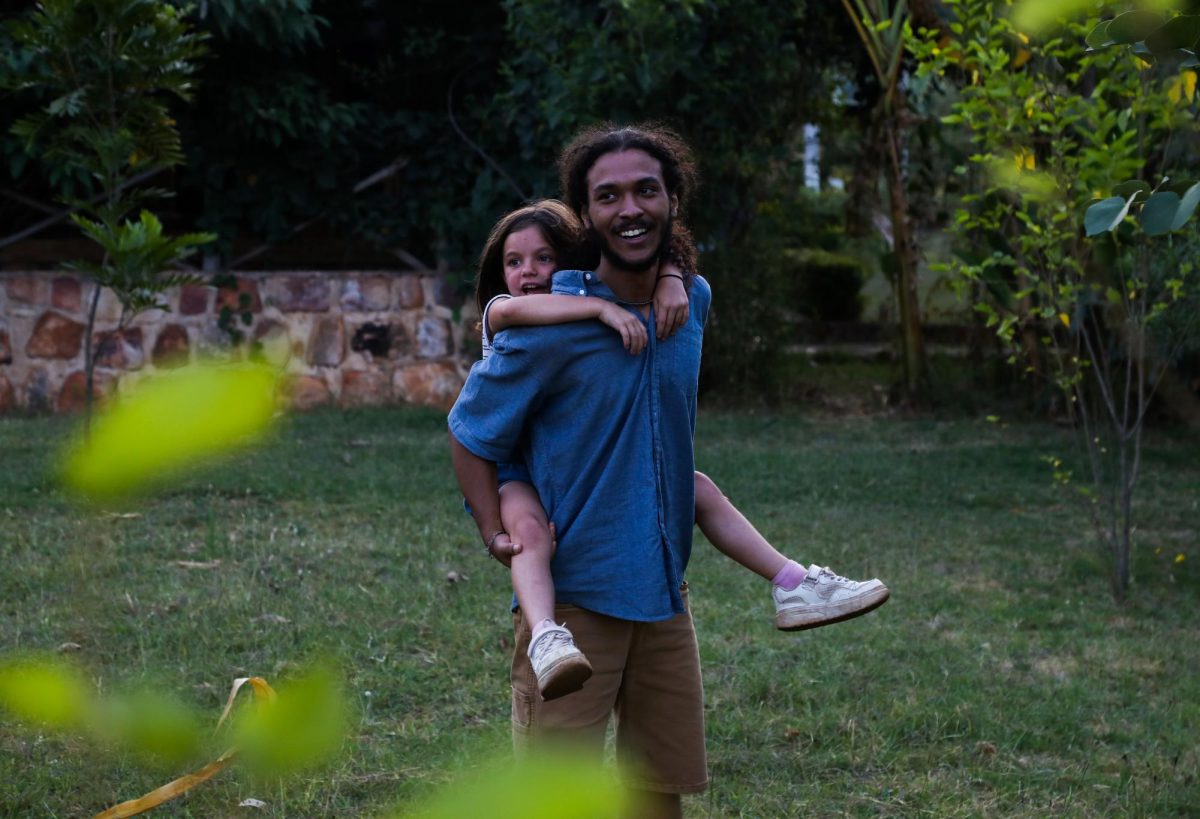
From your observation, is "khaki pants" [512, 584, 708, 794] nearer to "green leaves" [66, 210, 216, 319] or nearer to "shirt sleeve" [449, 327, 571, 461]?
"shirt sleeve" [449, 327, 571, 461]

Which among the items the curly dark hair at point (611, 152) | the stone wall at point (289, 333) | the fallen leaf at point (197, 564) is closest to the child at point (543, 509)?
the curly dark hair at point (611, 152)

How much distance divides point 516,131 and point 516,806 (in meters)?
10.0

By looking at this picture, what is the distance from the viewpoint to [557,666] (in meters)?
2.25

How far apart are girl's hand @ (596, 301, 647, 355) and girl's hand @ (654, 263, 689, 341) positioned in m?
0.06

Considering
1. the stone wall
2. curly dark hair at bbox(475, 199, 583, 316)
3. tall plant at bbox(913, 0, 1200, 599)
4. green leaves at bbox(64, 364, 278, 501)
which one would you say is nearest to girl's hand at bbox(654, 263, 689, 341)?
curly dark hair at bbox(475, 199, 583, 316)

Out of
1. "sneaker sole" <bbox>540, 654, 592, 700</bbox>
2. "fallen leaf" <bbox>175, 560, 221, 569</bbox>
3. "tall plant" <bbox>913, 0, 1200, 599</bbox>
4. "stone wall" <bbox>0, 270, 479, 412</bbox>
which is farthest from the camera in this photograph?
"stone wall" <bbox>0, 270, 479, 412</bbox>

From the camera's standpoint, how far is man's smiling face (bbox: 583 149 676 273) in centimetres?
262

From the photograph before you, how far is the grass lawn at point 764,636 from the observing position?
146 inches

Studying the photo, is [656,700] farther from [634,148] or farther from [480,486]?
[634,148]

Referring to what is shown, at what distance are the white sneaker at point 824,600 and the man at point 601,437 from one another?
237mm

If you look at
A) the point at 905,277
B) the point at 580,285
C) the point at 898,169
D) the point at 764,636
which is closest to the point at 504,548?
the point at 580,285

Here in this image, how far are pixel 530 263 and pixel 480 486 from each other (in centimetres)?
57

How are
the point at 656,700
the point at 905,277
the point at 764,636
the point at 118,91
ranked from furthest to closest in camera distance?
1. the point at 905,277
2. the point at 118,91
3. the point at 764,636
4. the point at 656,700

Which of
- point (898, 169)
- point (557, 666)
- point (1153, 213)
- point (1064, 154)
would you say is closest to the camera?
point (1153, 213)
